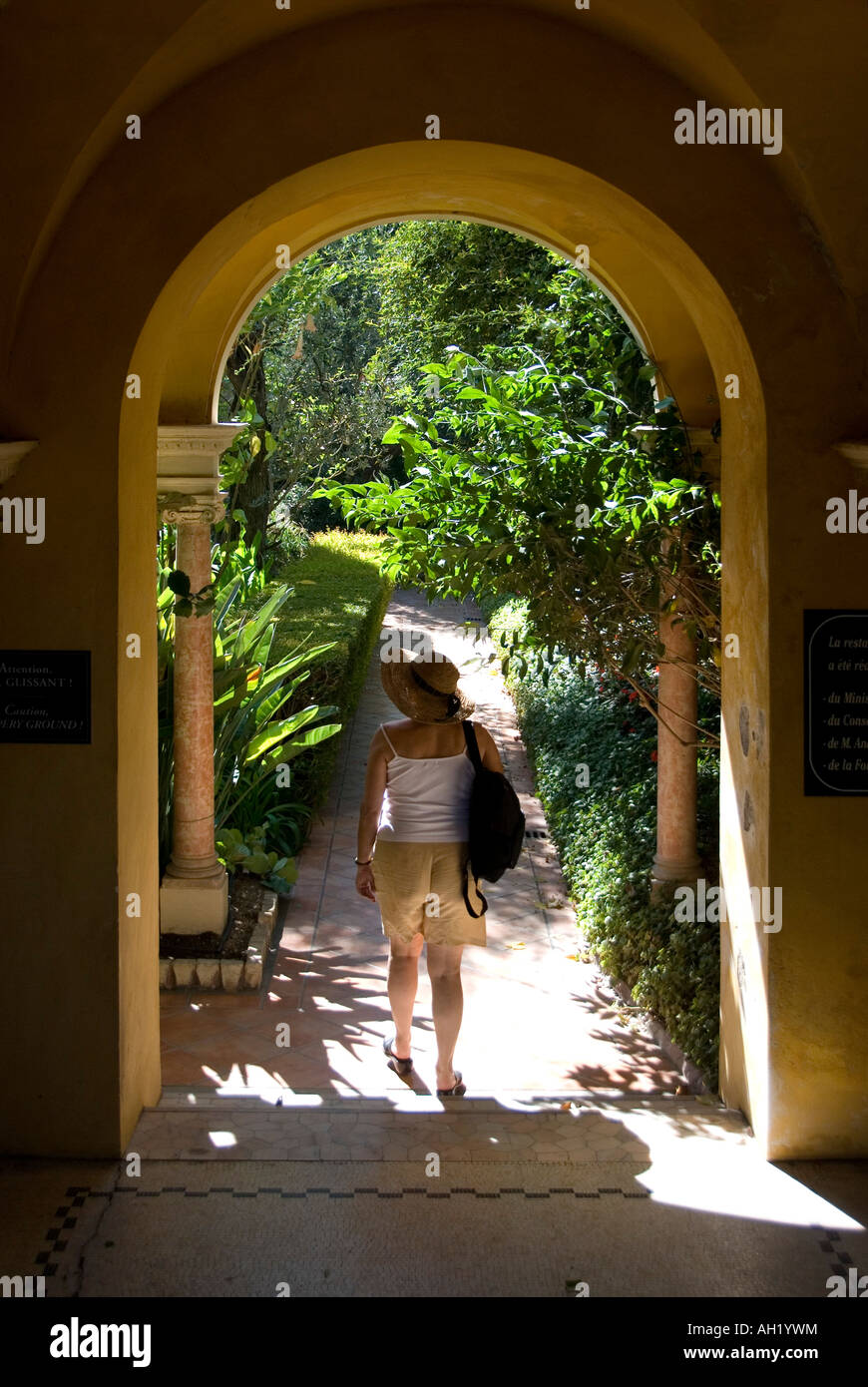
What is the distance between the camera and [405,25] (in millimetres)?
4324

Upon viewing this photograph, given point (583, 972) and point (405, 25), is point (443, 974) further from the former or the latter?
point (405, 25)

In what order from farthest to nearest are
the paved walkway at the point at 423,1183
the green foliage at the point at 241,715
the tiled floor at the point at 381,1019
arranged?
the green foliage at the point at 241,715
the tiled floor at the point at 381,1019
the paved walkway at the point at 423,1183

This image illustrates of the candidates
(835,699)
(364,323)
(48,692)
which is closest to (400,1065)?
(48,692)

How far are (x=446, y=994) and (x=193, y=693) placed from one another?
2.42 metres

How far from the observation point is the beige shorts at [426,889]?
4781 mm

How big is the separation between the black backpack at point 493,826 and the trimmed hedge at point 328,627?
1.67 metres

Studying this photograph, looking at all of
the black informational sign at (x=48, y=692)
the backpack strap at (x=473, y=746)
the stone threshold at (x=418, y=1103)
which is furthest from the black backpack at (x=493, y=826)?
the black informational sign at (x=48, y=692)

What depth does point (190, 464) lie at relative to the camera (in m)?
6.31

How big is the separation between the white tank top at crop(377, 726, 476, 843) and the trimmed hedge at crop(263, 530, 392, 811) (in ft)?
5.14

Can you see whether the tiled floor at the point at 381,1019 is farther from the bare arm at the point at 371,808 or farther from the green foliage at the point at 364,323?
the green foliage at the point at 364,323

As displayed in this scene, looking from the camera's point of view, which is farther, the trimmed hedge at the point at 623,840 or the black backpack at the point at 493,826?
the trimmed hedge at the point at 623,840

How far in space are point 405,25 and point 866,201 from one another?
162cm

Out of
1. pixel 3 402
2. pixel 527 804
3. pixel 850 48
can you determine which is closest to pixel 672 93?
pixel 850 48
